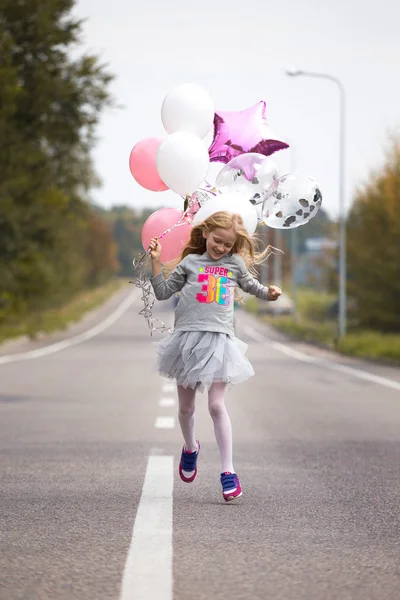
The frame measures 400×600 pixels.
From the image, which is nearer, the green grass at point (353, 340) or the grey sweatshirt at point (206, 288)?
the grey sweatshirt at point (206, 288)

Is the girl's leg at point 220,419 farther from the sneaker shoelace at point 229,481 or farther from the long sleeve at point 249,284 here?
the long sleeve at point 249,284

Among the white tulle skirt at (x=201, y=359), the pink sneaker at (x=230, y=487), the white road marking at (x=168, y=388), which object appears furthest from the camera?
the white road marking at (x=168, y=388)

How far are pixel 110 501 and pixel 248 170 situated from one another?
250cm

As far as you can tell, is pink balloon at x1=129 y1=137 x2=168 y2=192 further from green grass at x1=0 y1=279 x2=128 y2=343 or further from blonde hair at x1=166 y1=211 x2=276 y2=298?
green grass at x1=0 y1=279 x2=128 y2=343

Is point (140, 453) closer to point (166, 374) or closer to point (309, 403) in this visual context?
point (166, 374)

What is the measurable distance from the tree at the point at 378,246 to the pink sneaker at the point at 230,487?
2942 centimetres

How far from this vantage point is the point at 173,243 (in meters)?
7.82

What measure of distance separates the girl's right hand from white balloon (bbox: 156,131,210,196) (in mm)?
732

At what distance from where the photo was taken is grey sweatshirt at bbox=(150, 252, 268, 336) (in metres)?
7.16

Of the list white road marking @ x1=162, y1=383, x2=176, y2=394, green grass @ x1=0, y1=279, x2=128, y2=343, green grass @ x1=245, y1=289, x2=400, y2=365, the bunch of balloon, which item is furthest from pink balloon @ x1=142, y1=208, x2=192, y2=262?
green grass @ x1=0, y1=279, x2=128, y2=343

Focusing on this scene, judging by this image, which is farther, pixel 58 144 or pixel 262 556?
pixel 58 144

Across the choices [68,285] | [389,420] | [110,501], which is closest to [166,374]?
[110,501]

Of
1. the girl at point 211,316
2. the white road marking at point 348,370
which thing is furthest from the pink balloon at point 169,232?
the white road marking at point 348,370

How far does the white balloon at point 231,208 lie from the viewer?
24.5 ft
